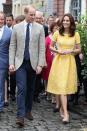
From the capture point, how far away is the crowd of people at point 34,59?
30.1ft

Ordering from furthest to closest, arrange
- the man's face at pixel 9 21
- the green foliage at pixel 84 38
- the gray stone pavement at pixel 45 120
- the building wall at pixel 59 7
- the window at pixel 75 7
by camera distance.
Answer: the building wall at pixel 59 7
the window at pixel 75 7
the man's face at pixel 9 21
the green foliage at pixel 84 38
the gray stone pavement at pixel 45 120

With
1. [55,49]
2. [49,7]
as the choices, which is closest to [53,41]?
[55,49]

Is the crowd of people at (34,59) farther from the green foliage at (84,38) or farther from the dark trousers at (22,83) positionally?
the green foliage at (84,38)

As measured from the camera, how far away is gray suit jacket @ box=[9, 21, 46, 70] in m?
9.16

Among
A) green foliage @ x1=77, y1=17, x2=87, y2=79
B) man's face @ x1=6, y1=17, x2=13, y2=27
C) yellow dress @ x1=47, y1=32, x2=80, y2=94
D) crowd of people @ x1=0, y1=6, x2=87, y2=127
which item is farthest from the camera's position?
man's face @ x1=6, y1=17, x2=13, y2=27

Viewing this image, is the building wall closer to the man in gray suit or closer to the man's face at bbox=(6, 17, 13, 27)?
the man's face at bbox=(6, 17, 13, 27)

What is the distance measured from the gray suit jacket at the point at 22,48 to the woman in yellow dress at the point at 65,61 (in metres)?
0.58

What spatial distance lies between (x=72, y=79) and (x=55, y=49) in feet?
2.03

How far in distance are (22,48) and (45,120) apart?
1.44 meters

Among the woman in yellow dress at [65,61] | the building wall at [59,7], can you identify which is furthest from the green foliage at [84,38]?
the building wall at [59,7]

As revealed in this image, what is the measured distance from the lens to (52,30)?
36.1ft

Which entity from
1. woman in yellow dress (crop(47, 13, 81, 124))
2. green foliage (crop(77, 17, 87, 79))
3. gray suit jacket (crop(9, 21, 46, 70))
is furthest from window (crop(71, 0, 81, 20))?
gray suit jacket (crop(9, 21, 46, 70))

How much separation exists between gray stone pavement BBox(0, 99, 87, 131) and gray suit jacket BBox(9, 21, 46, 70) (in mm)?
989

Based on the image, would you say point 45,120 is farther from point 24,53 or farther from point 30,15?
point 30,15
